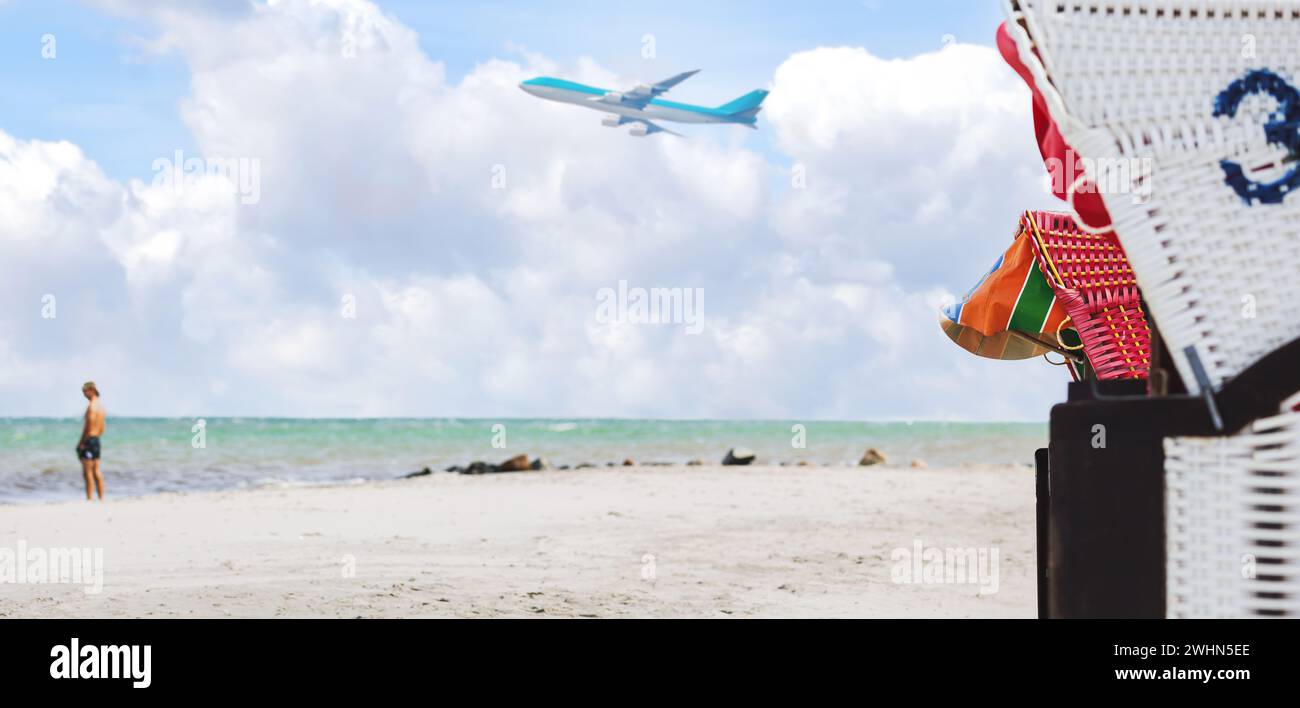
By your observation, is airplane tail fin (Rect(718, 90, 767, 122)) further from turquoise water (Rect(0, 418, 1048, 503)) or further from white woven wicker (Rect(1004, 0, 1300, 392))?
white woven wicker (Rect(1004, 0, 1300, 392))

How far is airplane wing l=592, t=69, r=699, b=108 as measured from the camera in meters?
37.8

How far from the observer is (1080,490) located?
4.84ft

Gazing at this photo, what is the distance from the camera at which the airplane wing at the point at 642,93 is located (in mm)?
37850

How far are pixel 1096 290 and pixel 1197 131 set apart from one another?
702 millimetres

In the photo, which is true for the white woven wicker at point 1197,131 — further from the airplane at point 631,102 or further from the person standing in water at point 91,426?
the airplane at point 631,102

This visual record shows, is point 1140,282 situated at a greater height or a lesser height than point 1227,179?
lesser

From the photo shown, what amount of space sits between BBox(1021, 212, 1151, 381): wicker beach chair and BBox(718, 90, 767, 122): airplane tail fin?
46.1 metres

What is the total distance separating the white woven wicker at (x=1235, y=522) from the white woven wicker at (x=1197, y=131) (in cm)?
10

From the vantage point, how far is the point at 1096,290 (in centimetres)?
209

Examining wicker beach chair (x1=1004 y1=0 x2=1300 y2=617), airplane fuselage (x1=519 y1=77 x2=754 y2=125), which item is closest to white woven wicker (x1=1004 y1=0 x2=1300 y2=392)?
wicker beach chair (x1=1004 y1=0 x2=1300 y2=617)

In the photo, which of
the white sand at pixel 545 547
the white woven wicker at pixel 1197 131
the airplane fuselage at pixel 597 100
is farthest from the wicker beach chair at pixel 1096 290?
the airplane fuselage at pixel 597 100
